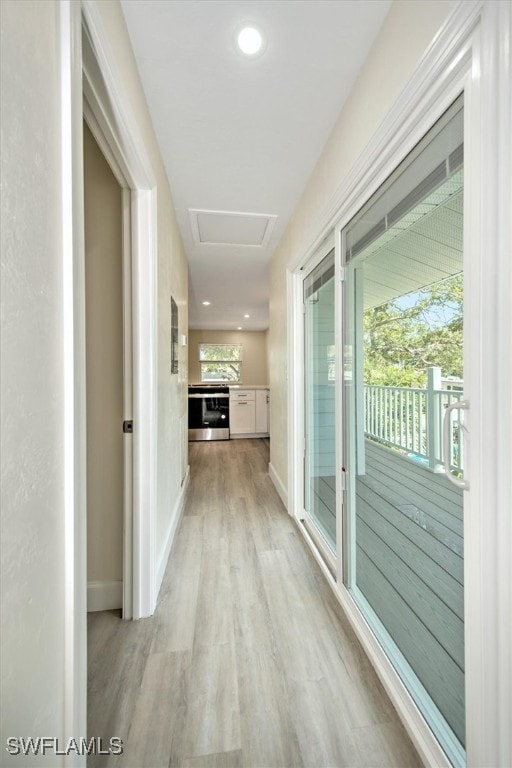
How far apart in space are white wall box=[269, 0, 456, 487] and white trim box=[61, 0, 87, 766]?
93cm

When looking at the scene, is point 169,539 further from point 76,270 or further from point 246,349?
point 246,349

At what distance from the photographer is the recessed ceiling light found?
113 cm

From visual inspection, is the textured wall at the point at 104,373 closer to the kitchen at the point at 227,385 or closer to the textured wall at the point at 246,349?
the kitchen at the point at 227,385

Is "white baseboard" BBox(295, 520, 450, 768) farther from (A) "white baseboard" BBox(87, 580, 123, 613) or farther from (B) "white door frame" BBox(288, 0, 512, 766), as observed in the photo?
(A) "white baseboard" BBox(87, 580, 123, 613)

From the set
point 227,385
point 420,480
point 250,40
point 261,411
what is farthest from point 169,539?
point 227,385

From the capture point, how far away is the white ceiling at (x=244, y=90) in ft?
3.56

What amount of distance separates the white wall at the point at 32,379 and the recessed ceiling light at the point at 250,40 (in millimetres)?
800

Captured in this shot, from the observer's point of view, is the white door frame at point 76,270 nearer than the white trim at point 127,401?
Yes

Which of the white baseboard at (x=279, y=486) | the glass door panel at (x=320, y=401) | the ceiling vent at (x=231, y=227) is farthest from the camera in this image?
the white baseboard at (x=279, y=486)

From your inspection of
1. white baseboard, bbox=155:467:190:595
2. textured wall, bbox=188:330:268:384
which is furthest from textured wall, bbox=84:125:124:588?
textured wall, bbox=188:330:268:384

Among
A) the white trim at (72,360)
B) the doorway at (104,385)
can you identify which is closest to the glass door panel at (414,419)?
the white trim at (72,360)

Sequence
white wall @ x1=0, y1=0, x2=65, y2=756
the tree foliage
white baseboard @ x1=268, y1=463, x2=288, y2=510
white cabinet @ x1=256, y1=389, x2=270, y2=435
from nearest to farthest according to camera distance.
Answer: white wall @ x1=0, y1=0, x2=65, y2=756
the tree foliage
white baseboard @ x1=268, y1=463, x2=288, y2=510
white cabinet @ x1=256, y1=389, x2=270, y2=435

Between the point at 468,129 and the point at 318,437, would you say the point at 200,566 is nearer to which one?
the point at 318,437

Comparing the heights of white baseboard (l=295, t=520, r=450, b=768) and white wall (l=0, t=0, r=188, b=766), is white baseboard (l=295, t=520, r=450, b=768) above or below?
below
